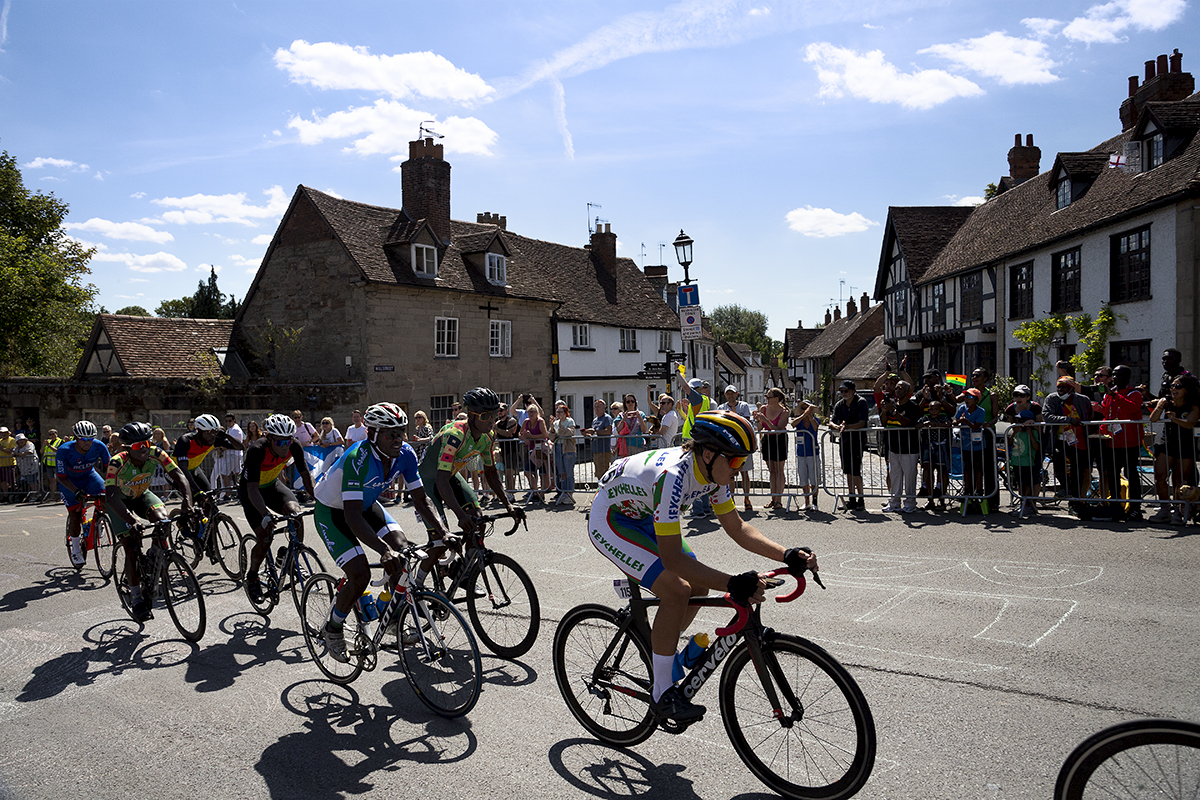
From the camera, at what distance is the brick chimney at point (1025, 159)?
110 feet

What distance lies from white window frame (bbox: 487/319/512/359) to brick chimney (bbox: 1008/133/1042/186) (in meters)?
23.4

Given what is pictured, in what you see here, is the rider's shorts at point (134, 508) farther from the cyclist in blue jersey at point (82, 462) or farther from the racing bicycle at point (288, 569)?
the racing bicycle at point (288, 569)

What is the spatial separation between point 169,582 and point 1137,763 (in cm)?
713

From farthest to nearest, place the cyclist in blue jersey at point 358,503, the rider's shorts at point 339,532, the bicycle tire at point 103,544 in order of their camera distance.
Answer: the bicycle tire at point 103,544 < the rider's shorts at point 339,532 < the cyclist in blue jersey at point 358,503

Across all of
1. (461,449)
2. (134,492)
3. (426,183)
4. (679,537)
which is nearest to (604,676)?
(679,537)

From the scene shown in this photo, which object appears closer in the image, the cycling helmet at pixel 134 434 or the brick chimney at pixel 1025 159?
the cycling helmet at pixel 134 434

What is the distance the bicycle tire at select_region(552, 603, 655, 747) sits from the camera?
4.21 metres

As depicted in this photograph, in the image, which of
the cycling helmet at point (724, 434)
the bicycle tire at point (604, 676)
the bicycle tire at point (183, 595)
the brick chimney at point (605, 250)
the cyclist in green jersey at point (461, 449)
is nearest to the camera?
the cycling helmet at point (724, 434)

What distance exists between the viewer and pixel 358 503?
16.7 ft

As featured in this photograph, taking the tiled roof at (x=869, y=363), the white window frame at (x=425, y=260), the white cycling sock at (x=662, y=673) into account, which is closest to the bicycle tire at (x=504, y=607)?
the white cycling sock at (x=662, y=673)

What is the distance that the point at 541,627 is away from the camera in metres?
6.59

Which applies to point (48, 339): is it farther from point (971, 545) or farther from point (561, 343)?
point (971, 545)

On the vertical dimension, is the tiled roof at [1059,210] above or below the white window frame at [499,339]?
above

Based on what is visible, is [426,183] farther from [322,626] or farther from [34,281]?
[322,626]
